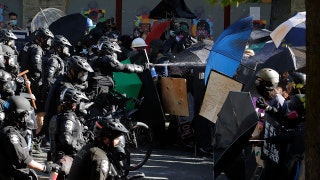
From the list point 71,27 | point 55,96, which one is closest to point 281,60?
point 55,96

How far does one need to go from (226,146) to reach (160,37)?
31.6 ft

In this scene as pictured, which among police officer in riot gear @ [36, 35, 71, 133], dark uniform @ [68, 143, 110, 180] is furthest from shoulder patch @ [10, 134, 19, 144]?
police officer in riot gear @ [36, 35, 71, 133]

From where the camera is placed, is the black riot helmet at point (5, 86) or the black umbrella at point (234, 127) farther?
the black riot helmet at point (5, 86)

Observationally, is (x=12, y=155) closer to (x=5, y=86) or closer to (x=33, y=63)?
(x=5, y=86)

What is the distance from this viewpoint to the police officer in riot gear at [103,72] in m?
12.0

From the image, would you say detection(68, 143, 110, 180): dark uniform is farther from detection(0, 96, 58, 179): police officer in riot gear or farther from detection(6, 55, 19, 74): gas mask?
detection(6, 55, 19, 74): gas mask

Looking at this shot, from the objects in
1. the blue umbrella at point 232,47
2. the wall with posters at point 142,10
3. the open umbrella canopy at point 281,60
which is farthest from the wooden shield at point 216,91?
the wall with posters at point 142,10

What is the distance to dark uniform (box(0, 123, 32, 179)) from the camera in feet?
23.5

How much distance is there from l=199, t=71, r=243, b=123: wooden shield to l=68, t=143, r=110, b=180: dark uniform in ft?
14.2

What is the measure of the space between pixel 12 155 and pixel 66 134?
1024mm

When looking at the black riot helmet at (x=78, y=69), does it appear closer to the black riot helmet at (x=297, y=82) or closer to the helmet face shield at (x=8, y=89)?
the helmet face shield at (x=8, y=89)

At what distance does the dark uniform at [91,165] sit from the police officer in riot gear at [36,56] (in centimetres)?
687

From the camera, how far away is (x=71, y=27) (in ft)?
52.9

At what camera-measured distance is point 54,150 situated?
831 centimetres
